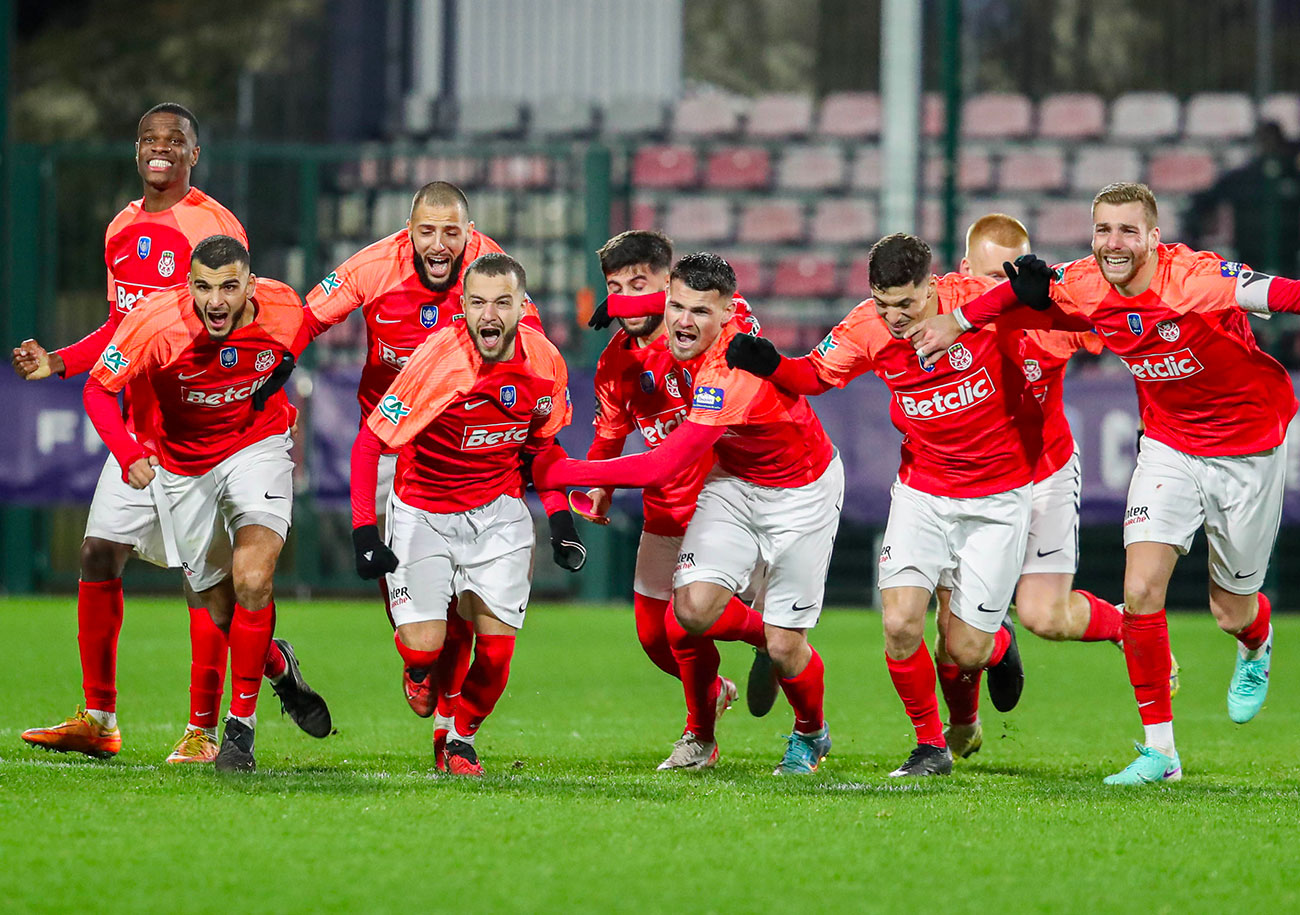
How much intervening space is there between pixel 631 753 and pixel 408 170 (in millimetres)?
10692

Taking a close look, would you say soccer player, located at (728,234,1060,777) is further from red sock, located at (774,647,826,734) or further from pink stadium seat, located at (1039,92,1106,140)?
pink stadium seat, located at (1039,92,1106,140)

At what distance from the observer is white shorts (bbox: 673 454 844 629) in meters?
6.10

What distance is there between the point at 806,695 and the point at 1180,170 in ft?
45.6

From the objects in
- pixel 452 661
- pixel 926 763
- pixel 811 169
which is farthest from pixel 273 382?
pixel 811 169

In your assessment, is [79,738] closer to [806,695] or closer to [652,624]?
[652,624]

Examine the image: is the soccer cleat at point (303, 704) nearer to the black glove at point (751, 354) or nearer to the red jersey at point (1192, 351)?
the black glove at point (751, 354)

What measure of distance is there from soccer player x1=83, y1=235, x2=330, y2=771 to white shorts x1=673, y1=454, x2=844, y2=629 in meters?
1.52

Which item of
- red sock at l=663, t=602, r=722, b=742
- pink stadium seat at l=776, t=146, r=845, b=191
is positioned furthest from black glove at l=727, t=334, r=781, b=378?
pink stadium seat at l=776, t=146, r=845, b=191

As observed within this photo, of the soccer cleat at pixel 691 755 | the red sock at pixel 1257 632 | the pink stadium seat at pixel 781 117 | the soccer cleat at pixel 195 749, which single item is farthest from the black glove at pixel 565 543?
the pink stadium seat at pixel 781 117

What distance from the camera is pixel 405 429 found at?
574 cm

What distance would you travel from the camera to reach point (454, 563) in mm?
5961

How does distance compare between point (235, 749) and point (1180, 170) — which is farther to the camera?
point (1180, 170)

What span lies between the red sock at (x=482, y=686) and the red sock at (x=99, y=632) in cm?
139

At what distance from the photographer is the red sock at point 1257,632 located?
6.65 metres
